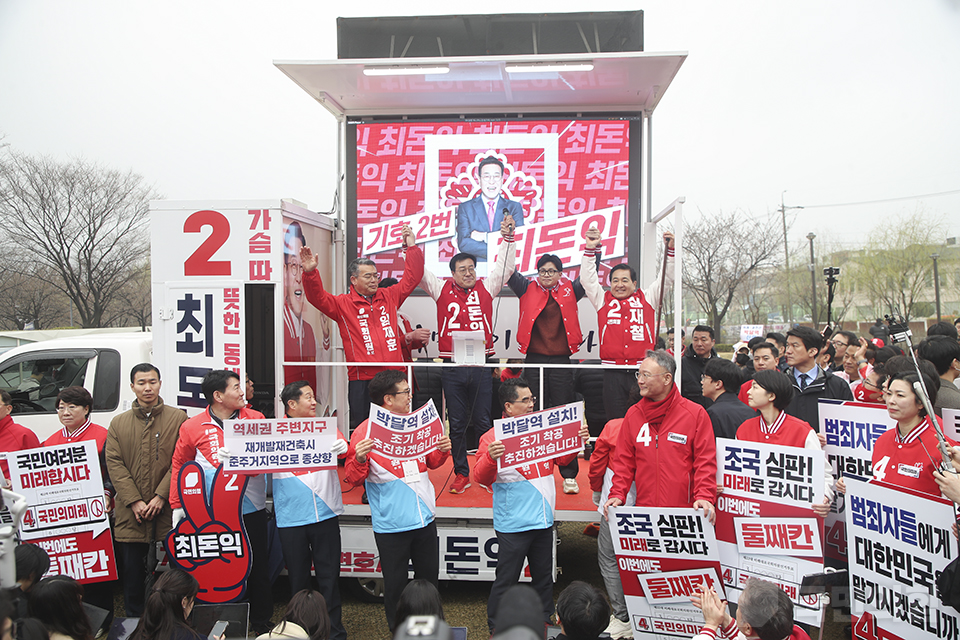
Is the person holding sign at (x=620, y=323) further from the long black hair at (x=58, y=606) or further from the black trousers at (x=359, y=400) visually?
the long black hair at (x=58, y=606)

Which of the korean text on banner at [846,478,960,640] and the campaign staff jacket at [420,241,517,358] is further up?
the campaign staff jacket at [420,241,517,358]

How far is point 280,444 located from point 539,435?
1666mm

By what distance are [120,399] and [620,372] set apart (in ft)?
15.6

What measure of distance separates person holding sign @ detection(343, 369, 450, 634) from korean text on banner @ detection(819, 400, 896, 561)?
276 centimetres

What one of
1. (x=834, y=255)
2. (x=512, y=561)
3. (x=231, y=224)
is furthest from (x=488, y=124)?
(x=834, y=255)

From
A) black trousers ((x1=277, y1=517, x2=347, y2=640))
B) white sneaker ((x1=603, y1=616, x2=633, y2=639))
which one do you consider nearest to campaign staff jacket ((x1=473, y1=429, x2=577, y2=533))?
white sneaker ((x1=603, y1=616, x2=633, y2=639))

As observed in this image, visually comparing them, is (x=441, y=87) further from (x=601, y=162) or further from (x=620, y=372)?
(x=620, y=372)

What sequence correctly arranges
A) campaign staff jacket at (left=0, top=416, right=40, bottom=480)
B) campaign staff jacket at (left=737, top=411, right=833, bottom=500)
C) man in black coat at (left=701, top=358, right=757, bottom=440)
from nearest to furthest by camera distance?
campaign staff jacket at (left=737, top=411, right=833, bottom=500) < man in black coat at (left=701, top=358, right=757, bottom=440) < campaign staff jacket at (left=0, top=416, right=40, bottom=480)

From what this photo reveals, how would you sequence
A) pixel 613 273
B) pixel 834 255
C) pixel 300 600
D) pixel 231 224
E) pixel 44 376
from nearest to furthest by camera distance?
pixel 300 600 < pixel 231 224 < pixel 613 273 < pixel 44 376 < pixel 834 255

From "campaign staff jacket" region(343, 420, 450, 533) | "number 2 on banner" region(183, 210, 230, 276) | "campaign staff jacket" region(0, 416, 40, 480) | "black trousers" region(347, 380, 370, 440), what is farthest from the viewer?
"black trousers" region(347, 380, 370, 440)

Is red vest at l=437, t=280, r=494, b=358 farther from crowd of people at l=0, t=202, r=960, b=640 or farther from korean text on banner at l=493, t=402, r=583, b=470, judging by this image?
korean text on banner at l=493, t=402, r=583, b=470

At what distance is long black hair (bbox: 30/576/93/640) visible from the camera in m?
3.11

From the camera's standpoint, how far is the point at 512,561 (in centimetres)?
416

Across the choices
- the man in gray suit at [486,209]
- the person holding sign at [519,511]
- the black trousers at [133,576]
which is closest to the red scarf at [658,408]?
the person holding sign at [519,511]
